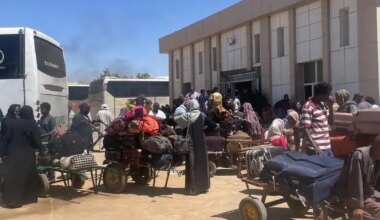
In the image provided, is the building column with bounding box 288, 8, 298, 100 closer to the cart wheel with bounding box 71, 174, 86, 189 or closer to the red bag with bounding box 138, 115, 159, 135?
the red bag with bounding box 138, 115, 159, 135

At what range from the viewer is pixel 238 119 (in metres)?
12.6

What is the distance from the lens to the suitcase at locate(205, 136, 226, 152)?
11.7 m

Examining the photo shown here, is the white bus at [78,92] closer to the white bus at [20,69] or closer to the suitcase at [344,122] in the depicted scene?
the white bus at [20,69]

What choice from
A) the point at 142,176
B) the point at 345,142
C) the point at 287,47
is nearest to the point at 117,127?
the point at 142,176

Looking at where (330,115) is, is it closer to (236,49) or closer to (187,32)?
(236,49)

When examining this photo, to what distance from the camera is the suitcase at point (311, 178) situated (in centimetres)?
611

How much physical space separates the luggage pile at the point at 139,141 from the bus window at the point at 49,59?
2.86m

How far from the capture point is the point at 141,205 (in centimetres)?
898

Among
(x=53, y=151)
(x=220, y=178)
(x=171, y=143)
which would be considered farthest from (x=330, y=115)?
(x=53, y=151)

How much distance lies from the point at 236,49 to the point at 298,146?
16199 millimetres

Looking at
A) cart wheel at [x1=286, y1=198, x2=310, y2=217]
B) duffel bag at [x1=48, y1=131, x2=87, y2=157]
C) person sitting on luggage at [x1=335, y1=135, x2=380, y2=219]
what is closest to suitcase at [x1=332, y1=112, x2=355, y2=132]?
cart wheel at [x1=286, y1=198, x2=310, y2=217]

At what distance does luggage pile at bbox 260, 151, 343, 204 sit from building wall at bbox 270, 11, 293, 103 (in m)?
12.7

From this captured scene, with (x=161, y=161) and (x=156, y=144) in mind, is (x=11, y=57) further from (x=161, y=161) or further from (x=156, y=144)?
(x=161, y=161)

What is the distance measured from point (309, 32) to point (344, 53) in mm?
2181
